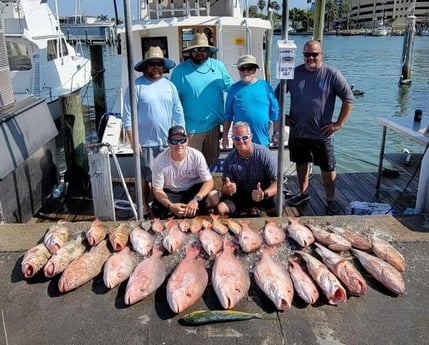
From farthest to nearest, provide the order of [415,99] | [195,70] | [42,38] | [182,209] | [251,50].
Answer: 1. [415,99]
2. [42,38]
3. [251,50]
4. [195,70]
5. [182,209]

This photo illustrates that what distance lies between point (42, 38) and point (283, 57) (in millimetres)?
11816

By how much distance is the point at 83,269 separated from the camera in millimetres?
3004

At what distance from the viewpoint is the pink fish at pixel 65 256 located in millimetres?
3000

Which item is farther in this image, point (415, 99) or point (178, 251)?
point (415, 99)

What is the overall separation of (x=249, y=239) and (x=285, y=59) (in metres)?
1.41

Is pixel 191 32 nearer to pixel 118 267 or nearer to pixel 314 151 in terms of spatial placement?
pixel 314 151

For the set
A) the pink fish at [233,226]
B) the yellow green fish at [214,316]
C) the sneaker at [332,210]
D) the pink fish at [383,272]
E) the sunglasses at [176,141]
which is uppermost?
the sunglasses at [176,141]

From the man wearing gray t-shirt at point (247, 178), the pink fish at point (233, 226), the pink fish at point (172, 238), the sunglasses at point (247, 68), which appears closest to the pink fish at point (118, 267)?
the pink fish at point (172, 238)

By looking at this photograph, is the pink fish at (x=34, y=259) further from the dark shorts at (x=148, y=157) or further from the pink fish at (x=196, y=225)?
the dark shorts at (x=148, y=157)

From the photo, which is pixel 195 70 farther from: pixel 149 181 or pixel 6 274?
pixel 6 274

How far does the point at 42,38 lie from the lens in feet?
42.6

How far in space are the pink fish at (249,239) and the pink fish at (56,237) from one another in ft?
4.62

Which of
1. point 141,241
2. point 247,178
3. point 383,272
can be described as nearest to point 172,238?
point 141,241

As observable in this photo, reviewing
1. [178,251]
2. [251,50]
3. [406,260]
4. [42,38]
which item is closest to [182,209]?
[178,251]
